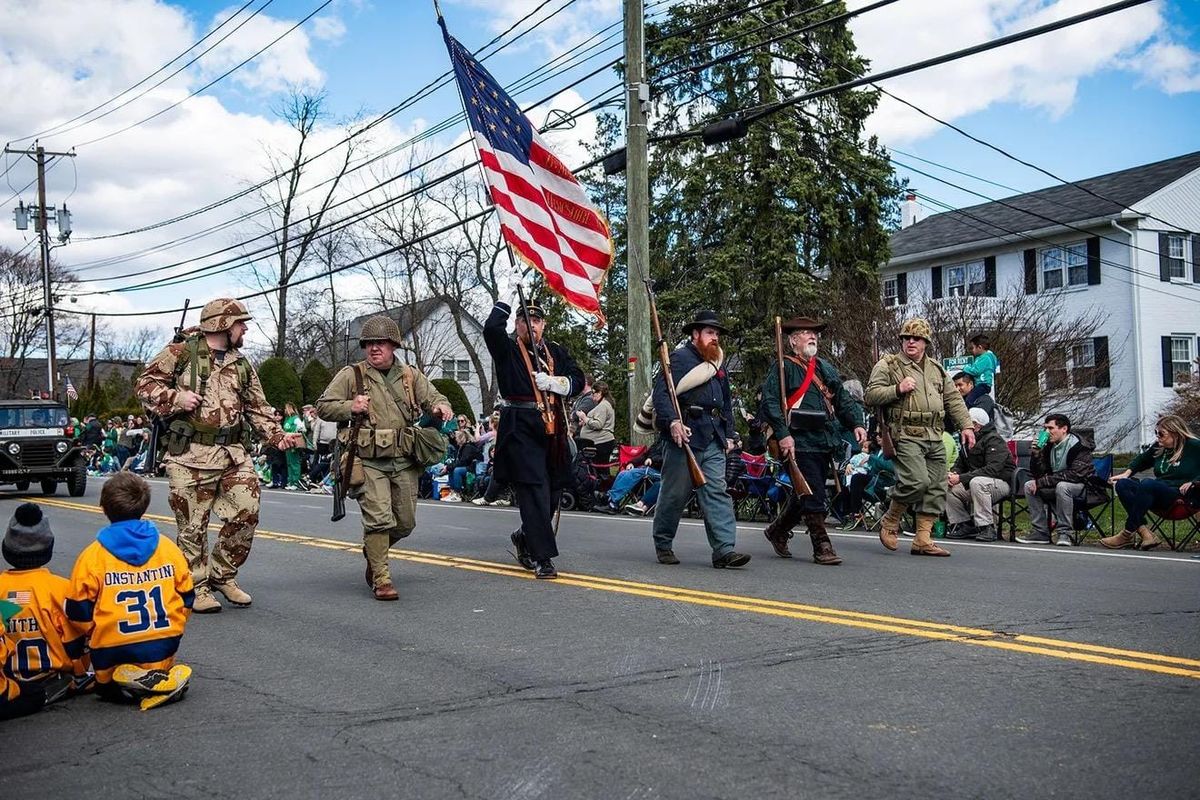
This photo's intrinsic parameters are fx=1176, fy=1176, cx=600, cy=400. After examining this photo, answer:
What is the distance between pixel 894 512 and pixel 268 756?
7668 mm

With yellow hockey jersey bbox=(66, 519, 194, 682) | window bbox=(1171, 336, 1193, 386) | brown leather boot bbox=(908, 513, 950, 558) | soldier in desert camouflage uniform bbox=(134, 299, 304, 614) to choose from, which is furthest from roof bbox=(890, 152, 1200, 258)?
yellow hockey jersey bbox=(66, 519, 194, 682)

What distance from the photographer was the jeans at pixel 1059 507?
40.4 ft

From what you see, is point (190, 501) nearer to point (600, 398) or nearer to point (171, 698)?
point (171, 698)

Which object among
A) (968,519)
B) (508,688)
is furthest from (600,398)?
(508,688)

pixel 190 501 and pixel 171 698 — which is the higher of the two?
pixel 190 501

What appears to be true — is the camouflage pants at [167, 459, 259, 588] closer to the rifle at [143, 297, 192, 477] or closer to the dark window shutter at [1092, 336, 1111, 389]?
the rifle at [143, 297, 192, 477]

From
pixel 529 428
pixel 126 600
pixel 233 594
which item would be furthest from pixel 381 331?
pixel 126 600

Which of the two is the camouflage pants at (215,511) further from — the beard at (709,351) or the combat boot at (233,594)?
the beard at (709,351)

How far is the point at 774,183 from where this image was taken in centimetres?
2936

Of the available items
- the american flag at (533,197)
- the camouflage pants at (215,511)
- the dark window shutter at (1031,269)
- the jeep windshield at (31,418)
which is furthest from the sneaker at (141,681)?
the dark window shutter at (1031,269)

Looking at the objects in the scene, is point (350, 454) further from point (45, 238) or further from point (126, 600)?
point (45, 238)

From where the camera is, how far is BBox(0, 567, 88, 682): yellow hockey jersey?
5.40 meters

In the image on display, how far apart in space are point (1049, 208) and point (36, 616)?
35.9 meters

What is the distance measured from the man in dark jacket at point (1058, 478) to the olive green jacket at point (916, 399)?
2198 mm
